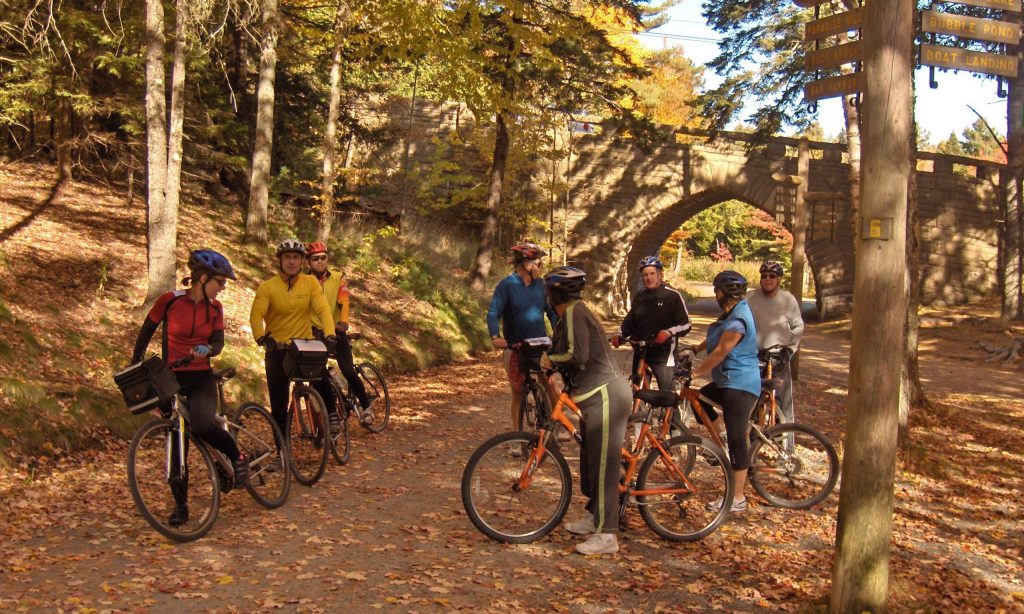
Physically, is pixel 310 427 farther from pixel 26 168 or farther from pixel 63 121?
pixel 26 168

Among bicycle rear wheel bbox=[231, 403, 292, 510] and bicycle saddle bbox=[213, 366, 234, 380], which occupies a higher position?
→ bicycle saddle bbox=[213, 366, 234, 380]

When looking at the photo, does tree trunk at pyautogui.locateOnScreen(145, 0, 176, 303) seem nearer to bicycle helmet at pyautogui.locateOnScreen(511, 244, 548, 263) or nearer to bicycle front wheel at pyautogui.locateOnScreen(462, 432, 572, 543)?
bicycle helmet at pyautogui.locateOnScreen(511, 244, 548, 263)

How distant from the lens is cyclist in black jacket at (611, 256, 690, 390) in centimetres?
912

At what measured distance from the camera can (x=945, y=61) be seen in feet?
30.1

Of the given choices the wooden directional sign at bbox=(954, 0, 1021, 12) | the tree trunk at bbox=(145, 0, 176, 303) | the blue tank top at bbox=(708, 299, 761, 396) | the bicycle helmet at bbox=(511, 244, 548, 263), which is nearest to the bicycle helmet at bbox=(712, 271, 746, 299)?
the blue tank top at bbox=(708, 299, 761, 396)

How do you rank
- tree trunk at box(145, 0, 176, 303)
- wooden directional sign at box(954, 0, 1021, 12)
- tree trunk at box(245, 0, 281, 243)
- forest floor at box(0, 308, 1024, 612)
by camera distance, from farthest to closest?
tree trunk at box(245, 0, 281, 243) → tree trunk at box(145, 0, 176, 303) → wooden directional sign at box(954, 0, 1021, 12) → forest floor at box(0, 308, 1024, 612)

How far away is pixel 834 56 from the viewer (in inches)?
316

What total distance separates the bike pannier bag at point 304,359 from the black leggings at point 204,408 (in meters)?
1.25

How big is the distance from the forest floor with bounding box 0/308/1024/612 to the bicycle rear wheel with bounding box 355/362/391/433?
100cm

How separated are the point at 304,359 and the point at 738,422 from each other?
3549 mm

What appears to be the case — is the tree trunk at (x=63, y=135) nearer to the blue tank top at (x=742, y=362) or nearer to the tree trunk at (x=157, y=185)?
the tree trunk at (x=157, y=185)

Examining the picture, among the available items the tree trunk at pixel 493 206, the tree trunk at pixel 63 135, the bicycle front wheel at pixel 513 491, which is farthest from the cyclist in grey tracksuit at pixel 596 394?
the tree trunk at pixel 493 206

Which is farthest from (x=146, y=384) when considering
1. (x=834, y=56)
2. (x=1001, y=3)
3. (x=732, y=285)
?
(x=1001, y=3)

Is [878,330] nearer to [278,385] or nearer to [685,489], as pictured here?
[685,489]
